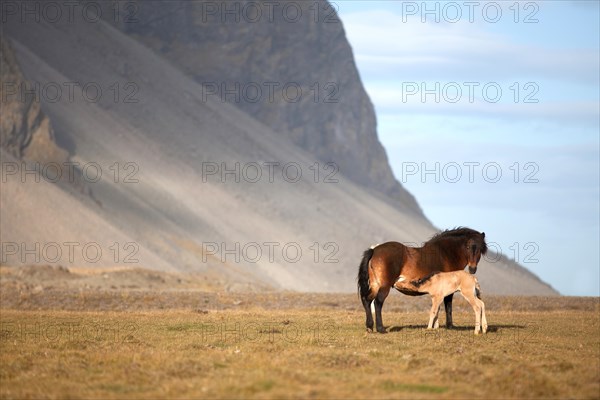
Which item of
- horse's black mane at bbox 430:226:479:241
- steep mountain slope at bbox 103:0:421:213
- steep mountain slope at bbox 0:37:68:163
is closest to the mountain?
steep mountain slope at bbox 0:37:68:163

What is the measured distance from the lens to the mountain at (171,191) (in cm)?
7825

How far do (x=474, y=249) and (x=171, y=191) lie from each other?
77824 mm

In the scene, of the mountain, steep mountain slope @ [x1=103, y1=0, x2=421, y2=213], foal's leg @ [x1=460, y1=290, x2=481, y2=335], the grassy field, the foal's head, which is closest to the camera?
the grassy field

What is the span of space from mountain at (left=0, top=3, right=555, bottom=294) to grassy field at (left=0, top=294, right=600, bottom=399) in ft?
145

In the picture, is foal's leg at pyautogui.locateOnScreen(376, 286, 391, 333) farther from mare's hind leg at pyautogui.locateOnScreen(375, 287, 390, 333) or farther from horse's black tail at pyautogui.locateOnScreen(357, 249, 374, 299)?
horse's black tail at pyautogui.locateOnScreen(357, 249, 374, 299)

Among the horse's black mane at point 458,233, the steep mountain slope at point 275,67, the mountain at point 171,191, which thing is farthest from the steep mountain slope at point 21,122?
the horse's black mane at point 458,233

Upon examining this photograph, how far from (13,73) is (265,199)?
31720 millimetres

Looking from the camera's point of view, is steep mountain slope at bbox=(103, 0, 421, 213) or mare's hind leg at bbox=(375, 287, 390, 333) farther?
steep mountain slope at bbox=(103, 0, 421, 213)

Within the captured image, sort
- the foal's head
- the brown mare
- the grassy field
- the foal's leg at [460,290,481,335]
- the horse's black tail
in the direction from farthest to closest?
the foal's head
the brown mare
the horse's black tail
the foal's leg at [460,290,481,335]
the grassy field

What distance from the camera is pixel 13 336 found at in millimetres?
24125

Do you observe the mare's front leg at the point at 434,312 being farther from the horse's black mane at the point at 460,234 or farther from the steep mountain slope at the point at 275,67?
the steep mountain slope at the point at 275,67

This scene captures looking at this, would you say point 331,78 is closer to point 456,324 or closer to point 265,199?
point 265,199

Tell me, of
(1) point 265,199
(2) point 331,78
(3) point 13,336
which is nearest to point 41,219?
(1) point 265,199

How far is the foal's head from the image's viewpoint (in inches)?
992
